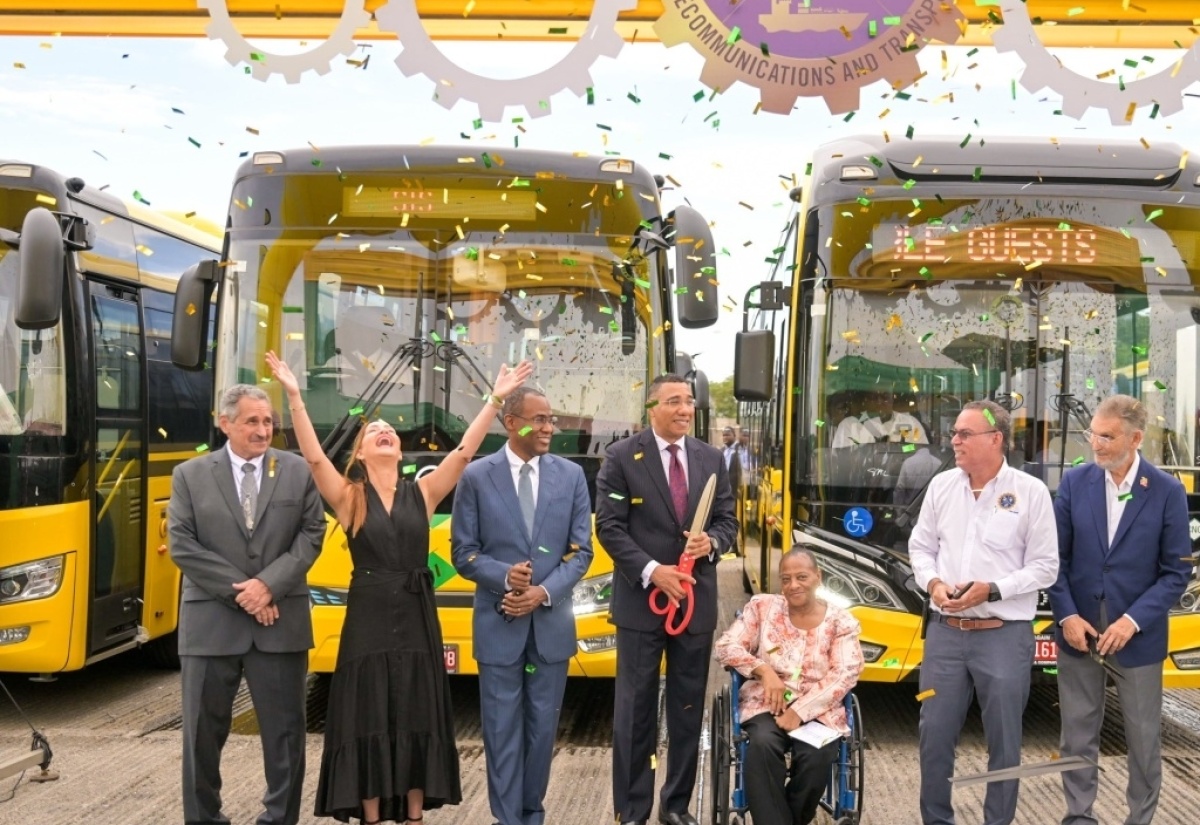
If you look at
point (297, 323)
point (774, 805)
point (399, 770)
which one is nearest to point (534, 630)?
point (399, 770)

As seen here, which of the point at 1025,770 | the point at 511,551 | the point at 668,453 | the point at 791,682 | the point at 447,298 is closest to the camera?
the point at 1025,770

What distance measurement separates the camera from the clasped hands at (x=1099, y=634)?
19.7 ft

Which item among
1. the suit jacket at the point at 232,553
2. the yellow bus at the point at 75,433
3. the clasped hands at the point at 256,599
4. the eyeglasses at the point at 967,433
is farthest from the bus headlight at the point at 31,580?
the eyeglasses at the point at 967,433

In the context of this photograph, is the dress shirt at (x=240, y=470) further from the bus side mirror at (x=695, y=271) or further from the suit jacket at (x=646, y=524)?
the bus side mirror at (x=695, y=271)

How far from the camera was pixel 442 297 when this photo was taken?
28.1 feet

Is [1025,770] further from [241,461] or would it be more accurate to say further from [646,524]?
[241,461]

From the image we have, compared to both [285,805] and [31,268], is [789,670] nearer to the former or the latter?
[285,805]

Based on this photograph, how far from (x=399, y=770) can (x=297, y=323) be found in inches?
139

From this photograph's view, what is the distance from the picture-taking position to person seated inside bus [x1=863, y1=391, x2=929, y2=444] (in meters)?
8.59

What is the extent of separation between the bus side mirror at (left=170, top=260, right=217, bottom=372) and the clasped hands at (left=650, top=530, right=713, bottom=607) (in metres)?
3.69

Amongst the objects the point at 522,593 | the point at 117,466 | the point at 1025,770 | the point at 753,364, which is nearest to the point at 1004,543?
the point at 1025,770

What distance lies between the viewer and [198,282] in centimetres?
871

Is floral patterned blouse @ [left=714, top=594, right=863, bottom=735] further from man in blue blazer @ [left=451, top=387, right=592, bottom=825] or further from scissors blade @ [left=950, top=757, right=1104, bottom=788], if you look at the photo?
man in blue blazer @ [left=451, top=387, right=592, bottom=825]

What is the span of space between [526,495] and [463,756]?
2.42 meters
